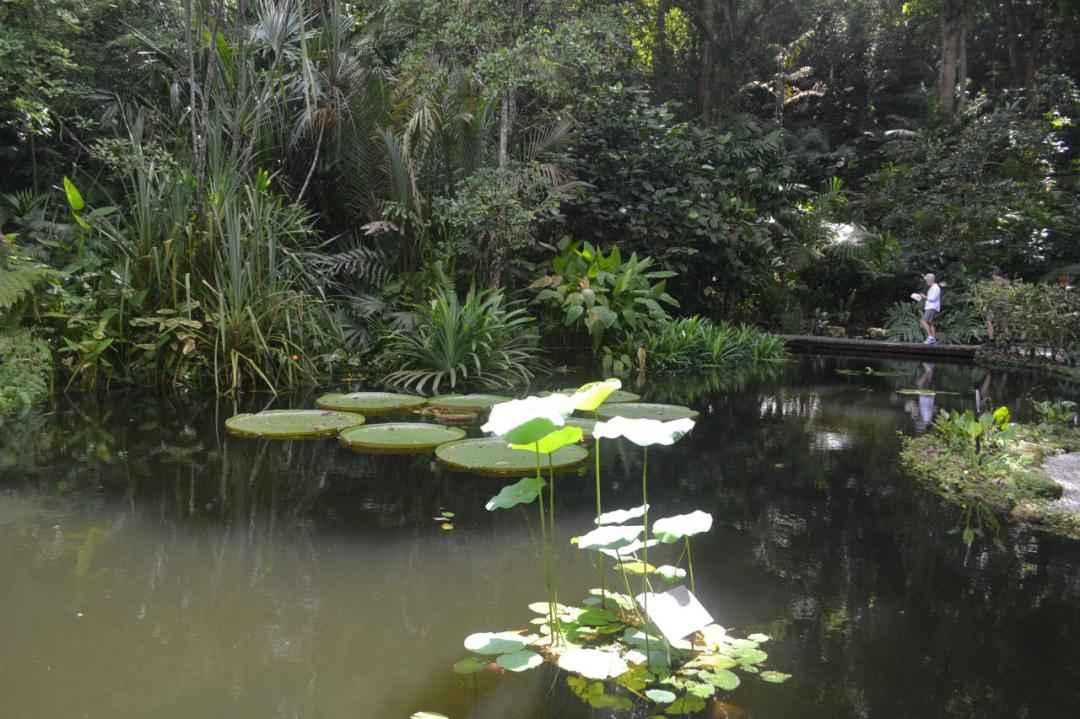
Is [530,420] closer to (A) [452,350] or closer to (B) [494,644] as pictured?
(B) [494,644]

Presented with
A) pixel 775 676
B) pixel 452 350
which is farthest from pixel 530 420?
pixel 452 350

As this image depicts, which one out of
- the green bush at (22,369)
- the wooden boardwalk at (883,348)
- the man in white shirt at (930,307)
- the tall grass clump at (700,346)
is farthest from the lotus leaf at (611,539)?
the man in white shirt at (930,307)

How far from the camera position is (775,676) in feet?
6.62

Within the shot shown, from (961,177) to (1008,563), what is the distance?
13065 mm

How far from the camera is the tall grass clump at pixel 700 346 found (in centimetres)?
873

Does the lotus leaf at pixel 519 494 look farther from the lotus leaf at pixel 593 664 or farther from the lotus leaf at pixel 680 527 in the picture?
the lotus leaf at pixel 593 664

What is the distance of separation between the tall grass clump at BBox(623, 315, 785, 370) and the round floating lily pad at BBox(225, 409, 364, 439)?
→ 174 inches

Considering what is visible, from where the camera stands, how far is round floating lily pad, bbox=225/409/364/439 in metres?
4.41

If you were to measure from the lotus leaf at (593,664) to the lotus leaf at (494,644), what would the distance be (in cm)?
11

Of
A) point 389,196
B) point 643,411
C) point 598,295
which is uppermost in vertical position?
point 389,196

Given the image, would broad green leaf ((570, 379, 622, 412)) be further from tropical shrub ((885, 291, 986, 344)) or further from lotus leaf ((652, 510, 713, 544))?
tropical shrub ((885, 291, 986, 344))

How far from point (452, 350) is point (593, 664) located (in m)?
4.92

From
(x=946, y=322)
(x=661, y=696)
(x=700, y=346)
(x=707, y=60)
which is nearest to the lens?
(x=661, y=696)

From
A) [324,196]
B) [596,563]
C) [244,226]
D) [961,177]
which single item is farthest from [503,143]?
[961,177]
